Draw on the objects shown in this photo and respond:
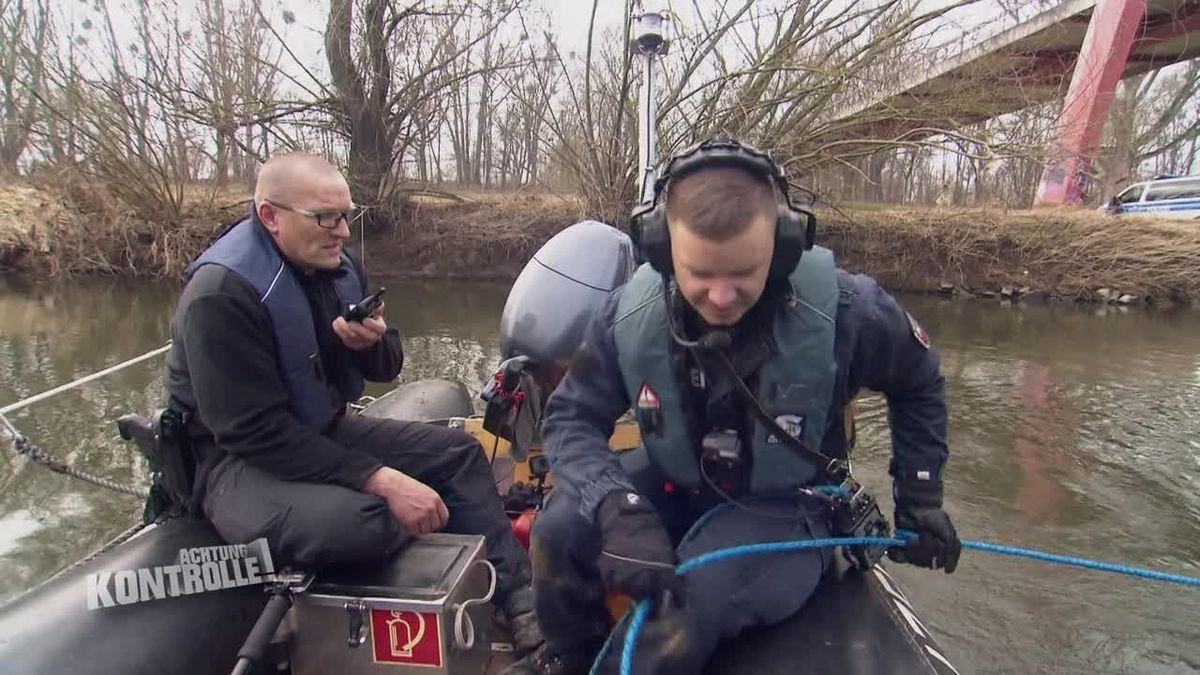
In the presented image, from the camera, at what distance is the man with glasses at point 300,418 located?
1.66 m

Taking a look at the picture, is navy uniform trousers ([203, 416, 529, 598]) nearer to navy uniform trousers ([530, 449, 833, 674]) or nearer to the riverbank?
navy uniform trousers ([530, 449, 833, 674])

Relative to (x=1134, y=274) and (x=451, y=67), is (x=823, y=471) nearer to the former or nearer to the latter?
(x=451, y=67)

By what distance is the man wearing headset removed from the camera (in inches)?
52.3

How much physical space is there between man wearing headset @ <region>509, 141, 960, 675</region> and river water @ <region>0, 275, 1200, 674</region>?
5.26 ft

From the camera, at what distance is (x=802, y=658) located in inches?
51.3

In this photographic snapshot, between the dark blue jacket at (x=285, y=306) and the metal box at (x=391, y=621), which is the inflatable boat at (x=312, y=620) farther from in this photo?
the dark blue jacket at (x=285, y=306)

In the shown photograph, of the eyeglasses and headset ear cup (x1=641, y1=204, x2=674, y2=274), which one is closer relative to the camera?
headset ear cup (x1=641, y1=204, x2=674, y2=274)

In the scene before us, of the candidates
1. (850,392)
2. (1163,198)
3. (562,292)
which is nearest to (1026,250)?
(1163,198)

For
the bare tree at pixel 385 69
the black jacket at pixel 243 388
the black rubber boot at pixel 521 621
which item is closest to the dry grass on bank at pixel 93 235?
the bare tree at pixel 385 69

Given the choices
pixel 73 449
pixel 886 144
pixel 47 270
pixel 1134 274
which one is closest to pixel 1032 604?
pixel 73 449

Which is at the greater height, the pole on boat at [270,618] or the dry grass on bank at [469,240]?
the dry grass on bank at [469,240]

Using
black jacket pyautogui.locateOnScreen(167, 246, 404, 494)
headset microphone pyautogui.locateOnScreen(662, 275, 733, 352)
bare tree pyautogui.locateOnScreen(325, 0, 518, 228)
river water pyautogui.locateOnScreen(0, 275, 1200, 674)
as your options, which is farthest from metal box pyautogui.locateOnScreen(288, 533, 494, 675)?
bare tree pyautogui.locateOnScreen(325, 0, 518, 228)

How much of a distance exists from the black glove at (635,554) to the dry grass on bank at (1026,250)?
39.7 ft

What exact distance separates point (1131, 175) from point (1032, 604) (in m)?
28.2
